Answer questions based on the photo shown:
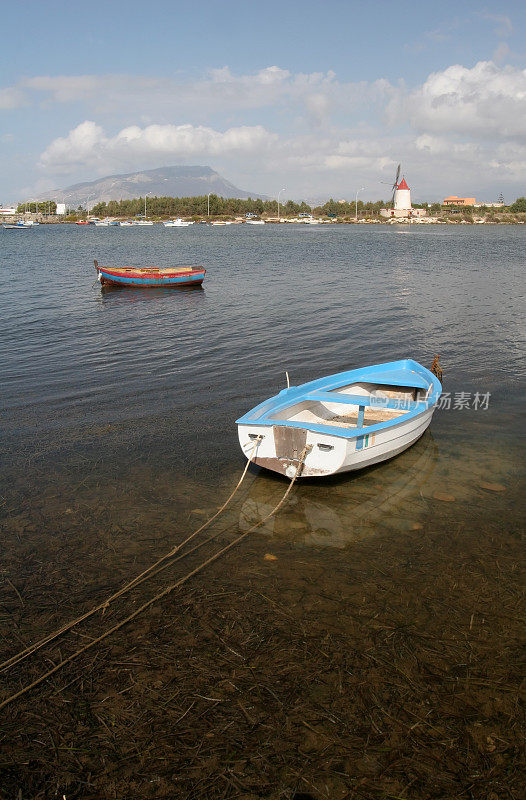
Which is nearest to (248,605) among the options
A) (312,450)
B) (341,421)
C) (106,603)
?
(106,603)

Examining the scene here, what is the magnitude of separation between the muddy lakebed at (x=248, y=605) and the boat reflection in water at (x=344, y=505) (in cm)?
4

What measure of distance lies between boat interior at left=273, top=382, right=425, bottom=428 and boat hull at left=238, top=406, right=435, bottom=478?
675mm

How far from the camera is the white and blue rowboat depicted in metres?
8.72

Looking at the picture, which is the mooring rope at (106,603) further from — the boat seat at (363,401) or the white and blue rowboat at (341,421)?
the boat seat at (363,401)

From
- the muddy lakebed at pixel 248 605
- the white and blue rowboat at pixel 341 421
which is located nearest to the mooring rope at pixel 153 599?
the muddy lakebed at pixel 248 605

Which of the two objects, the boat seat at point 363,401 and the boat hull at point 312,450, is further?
the boat seat at point 363,401

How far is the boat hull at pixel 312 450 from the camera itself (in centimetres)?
864

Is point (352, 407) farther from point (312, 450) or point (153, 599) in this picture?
point (153, 599)

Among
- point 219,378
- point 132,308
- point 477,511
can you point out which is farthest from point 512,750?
point 132,308

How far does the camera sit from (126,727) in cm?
487

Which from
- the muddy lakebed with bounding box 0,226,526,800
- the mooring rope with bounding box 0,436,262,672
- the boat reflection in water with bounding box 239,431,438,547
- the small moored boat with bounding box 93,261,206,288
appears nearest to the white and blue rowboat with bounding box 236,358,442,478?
the boat reflection in water with bounding box 239,431,438,547

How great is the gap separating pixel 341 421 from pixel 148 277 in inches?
979

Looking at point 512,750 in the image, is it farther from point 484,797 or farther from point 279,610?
point 279,610

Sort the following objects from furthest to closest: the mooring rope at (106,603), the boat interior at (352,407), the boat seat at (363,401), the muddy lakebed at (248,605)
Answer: the boat interior at (352,407), the boat seat at (363,401), the mooring rope at (106,603), the muddy lakebed at (248,605)
